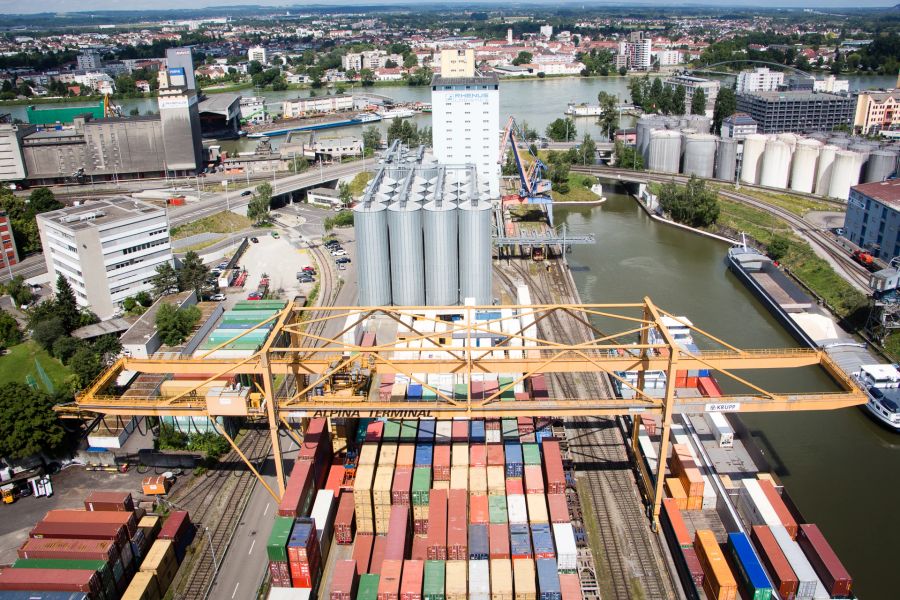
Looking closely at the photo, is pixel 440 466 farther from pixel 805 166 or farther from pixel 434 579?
pixel 805 166

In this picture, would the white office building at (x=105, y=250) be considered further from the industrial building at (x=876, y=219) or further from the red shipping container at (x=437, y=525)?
the industrial building at (x=876, y=219)

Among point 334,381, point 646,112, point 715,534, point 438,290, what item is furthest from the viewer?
point 646,112

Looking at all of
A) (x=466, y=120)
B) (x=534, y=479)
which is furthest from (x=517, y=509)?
(x=466, y=120)

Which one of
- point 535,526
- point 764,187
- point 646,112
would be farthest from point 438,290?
point 646,112

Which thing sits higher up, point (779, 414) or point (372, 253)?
point (372, 253)

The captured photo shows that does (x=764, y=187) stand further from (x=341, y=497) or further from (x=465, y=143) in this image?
(x=341, y=497)

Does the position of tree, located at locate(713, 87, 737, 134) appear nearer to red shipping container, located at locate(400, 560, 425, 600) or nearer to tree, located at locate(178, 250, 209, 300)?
tree, located at locate(178, 250, 209, 300)

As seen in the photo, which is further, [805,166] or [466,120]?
[805,166]
